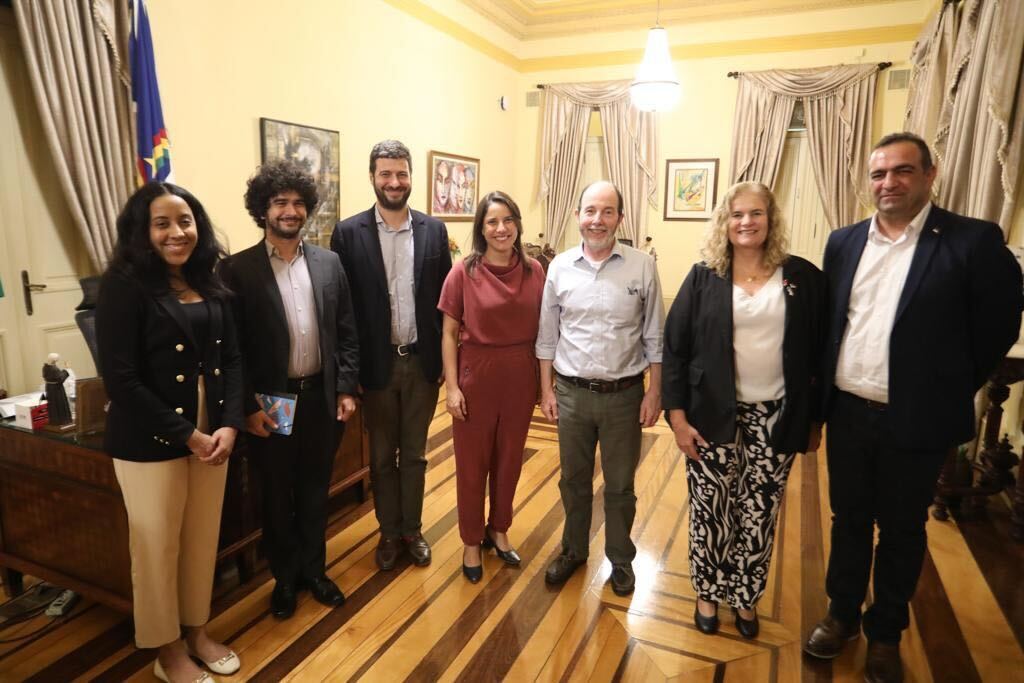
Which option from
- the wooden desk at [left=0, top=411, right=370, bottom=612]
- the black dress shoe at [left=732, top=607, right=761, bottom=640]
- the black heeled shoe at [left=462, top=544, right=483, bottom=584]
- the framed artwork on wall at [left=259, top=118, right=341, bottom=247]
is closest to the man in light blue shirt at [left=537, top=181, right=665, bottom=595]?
the black dress shoe at [left=732, top=607, right=761, bottom=640]

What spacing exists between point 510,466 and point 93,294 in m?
1.96

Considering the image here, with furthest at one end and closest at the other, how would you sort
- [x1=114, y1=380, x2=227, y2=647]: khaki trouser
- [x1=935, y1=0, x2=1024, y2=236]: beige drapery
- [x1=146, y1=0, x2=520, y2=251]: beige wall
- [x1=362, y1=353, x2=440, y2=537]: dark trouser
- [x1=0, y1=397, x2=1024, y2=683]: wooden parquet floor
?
[x1=146, y1=0, x2=520, y2=251]: beige wall < [x1=935, y1=0, x2=1024, y2=236]: beige drapery < [x1=362, y1=353, x2=440, y2=537]: dark trouser < [x1=0, y1=397, x2=1024, y2=683]: wooden parquet floor < [x1=114, y1=380, x2=227, y2=647]: khaki trouser

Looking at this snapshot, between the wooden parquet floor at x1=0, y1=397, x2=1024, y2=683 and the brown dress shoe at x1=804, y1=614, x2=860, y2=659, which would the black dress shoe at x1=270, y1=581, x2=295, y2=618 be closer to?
the wooden parquet floor at x1=0, y1=397, x2=1024, y2=683

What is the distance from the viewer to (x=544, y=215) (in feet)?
24.0

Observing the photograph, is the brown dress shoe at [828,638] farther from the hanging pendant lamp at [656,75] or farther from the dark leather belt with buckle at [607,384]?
the hanging pendant lamp at [656,75]

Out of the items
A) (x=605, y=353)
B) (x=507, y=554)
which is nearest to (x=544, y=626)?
(x=507, y=554)

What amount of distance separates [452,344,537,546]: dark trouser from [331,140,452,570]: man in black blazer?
20 cm

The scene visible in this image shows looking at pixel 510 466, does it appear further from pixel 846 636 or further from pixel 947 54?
pixel 947 54

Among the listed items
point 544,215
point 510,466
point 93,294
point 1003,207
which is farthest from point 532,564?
point 544,215

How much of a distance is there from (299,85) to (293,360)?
2.77 m

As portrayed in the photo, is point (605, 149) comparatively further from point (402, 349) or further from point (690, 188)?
point (402, 349)

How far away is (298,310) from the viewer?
2205 millimetres

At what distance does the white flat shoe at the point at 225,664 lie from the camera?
205cm

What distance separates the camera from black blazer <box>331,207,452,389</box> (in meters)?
2.48
